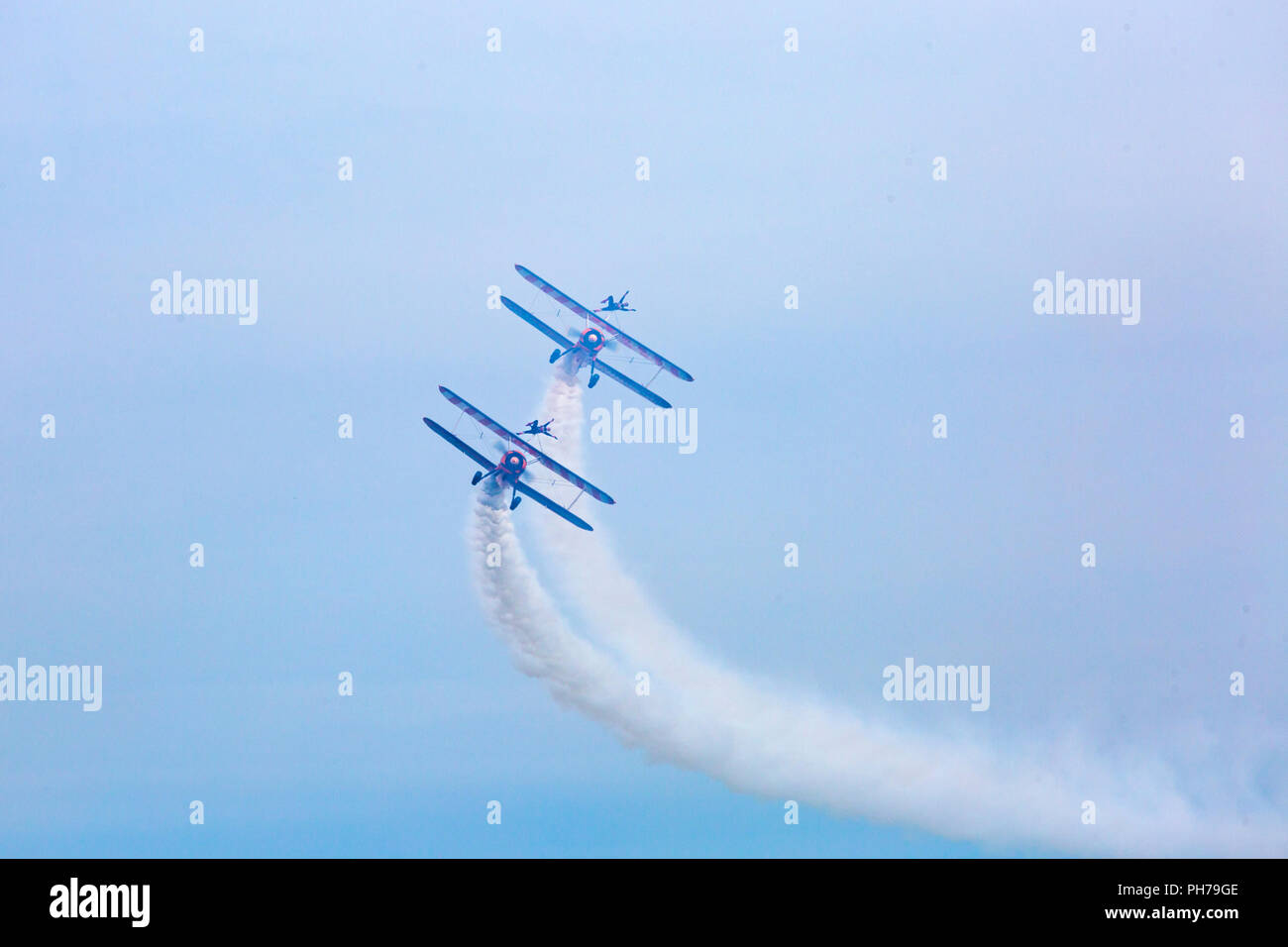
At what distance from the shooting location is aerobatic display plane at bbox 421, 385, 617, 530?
1775 inches

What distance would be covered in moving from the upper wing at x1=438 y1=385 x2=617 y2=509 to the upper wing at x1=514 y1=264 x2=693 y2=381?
4579 millimetres

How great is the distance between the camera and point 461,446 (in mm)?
44812

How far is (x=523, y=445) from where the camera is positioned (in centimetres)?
4572

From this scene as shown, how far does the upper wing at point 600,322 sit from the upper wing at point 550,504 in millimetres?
5419

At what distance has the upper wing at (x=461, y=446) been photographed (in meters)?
44.6

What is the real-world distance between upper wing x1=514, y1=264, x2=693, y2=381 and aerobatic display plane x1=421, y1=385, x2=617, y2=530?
458cm

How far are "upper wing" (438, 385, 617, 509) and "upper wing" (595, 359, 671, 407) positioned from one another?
400 cm

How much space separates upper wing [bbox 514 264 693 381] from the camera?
161 ft

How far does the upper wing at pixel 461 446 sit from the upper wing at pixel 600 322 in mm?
5801

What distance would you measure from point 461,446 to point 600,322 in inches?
243

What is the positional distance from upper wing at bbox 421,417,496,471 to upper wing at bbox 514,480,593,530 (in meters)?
0.85
